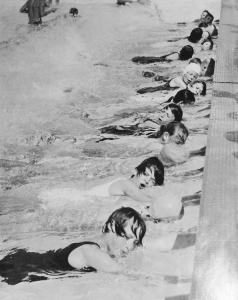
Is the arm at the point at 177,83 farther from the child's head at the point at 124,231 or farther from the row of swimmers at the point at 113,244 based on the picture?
the child's head at the point at 124,231

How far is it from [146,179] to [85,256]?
59 cm

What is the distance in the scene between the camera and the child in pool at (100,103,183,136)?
9.63 feet

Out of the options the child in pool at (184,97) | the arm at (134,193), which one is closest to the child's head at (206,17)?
the child in pool at (184,97)

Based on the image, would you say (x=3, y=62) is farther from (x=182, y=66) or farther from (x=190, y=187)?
(x=190, y=187)

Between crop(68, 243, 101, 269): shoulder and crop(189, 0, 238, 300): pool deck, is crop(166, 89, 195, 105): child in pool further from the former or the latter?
crop(68, 243, 101, 269): shoulder

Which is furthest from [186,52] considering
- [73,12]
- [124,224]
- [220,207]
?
[124,224]

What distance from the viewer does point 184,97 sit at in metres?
3.22

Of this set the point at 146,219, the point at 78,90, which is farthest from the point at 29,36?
the point at 146,219

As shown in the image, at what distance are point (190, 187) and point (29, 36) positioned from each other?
284 centimetres

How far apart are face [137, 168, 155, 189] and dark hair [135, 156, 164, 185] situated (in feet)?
0.05

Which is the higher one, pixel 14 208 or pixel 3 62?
pixel 3 62

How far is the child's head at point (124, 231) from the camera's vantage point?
184cm

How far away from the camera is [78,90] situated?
138 inches

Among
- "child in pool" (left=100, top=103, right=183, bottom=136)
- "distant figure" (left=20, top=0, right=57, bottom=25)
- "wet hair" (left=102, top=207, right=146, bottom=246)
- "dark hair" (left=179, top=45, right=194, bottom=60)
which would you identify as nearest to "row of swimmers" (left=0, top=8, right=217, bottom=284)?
"wet hair" (left=102, top=207, right=146, bottom=246)
